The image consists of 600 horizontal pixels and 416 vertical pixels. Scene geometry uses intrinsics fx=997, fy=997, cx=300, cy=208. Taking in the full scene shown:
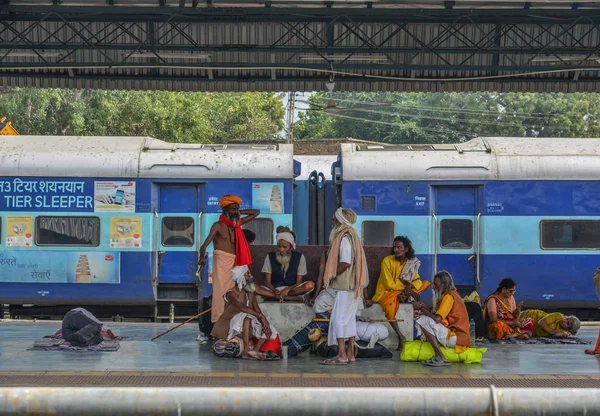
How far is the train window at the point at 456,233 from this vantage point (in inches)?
675

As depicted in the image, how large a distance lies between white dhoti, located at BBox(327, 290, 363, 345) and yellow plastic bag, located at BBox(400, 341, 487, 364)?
0.70 meters

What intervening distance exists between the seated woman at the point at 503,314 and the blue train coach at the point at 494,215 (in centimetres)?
327

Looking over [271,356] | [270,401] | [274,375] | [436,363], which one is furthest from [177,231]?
[270,401]

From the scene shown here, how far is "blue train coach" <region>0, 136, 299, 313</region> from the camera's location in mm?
17062

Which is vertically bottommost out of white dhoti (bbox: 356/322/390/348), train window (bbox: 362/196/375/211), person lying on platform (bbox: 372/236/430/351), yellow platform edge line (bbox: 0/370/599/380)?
yellow platform edge line (bbox: 0/370/599/380)

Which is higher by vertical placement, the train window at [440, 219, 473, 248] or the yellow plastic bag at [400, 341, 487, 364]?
the train window at [440, 219, 473, 248]

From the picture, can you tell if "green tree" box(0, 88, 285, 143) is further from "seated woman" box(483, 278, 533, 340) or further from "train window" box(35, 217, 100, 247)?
"seated woman" box(483, 278, 533, 340)

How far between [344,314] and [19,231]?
8123 mm

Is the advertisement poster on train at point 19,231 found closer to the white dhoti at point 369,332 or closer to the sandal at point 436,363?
the white dhoti at point 369,332

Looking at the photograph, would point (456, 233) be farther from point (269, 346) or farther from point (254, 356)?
point (254, 356)

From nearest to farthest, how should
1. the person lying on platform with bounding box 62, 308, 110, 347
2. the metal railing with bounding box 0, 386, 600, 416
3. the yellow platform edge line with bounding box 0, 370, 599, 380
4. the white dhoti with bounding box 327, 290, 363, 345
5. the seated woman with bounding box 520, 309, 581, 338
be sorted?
the metal railing with bounding box 0, 386, 600, 416, the yellow platform edge line with bounding box 0, 370, 599, 380, the white dhoti with bounding box 327, 290, 363, 345, the person lying on platform with bounding box 62, 308, 110, 347, the seated woman with bounding box 520, 309, 581, 338

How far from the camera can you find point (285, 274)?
40.3 ft

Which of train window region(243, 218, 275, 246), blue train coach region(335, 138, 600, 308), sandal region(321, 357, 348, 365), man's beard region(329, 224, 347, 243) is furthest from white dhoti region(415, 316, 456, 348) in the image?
train window region(243, 218, 275, 246)

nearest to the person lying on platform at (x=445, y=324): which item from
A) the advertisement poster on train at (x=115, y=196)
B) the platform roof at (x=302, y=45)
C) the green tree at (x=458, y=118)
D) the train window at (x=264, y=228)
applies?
the platform roof at (x=302, y=45)
